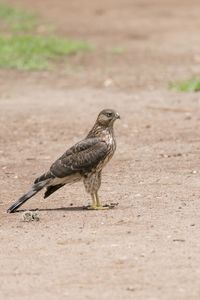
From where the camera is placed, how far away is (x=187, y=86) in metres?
16.5

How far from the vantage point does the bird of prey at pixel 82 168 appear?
9195 mm

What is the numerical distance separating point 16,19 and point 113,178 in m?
18.3

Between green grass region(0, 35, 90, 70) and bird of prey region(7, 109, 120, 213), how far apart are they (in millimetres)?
9961

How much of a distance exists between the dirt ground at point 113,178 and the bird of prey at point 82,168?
176 millimetres

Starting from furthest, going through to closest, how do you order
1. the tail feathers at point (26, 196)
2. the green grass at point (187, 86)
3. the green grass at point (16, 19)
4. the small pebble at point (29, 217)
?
the green grass at point (16, 19) < the green grass at point (187, 86) < the tail feathers at point (26, 196) < the small pebble at point (29, 217)

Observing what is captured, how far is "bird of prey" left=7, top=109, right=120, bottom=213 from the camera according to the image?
362 inches

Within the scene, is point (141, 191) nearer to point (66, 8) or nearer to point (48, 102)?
point (48, 102)

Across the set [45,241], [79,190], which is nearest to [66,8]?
[79,190]

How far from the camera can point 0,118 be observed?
1483 centimetres

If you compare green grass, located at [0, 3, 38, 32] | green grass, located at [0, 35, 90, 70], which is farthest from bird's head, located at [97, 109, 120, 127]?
green grass, located at [0, 3, 38, 32]

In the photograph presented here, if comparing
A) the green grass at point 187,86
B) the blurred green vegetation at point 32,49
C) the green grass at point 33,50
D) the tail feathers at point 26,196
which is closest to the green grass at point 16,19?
the blurred green vegetation at point 32,49

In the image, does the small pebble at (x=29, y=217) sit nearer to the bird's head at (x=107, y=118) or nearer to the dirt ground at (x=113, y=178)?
the dirt ground at (x=113, y=178)

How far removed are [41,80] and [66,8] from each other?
13832mm

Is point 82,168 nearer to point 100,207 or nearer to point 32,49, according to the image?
point 100,207
